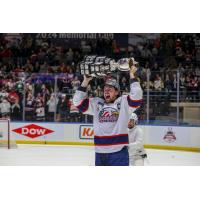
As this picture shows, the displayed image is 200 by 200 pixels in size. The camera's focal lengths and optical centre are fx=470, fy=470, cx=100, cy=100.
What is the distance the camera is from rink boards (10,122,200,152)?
30.2ft

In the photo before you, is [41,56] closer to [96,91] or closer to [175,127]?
[96,91]

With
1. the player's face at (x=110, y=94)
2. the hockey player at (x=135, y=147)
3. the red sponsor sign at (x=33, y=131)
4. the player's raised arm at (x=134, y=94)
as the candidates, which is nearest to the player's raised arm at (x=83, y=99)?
the player's face at (x=110, y=94)

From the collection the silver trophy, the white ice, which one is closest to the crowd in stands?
the white ice

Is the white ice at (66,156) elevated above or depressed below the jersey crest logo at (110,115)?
below

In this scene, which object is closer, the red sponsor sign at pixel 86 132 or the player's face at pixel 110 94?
the player's face at pixel 110 94

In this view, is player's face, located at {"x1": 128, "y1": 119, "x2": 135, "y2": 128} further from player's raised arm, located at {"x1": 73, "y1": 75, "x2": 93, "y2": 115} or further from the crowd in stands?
the crowd in stands

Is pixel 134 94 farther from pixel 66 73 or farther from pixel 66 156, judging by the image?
pixel 66 73

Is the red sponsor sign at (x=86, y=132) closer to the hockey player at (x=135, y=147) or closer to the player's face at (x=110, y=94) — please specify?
the hockey player at (x=135, y=147)

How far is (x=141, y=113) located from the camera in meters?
9.67

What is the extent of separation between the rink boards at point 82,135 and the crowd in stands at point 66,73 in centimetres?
20

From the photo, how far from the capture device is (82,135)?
9.94 meters

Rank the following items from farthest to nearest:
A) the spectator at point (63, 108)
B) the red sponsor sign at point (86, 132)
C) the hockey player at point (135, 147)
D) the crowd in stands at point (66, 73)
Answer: the spectator at point (63, 108)
the red sponsor sign at point (86, 132)
the crowd in stands at point (66, 73)
the hockey player at point (135, 147)

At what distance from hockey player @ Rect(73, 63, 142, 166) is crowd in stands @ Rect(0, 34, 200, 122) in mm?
5620

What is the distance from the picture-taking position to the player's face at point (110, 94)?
12.4 ft
